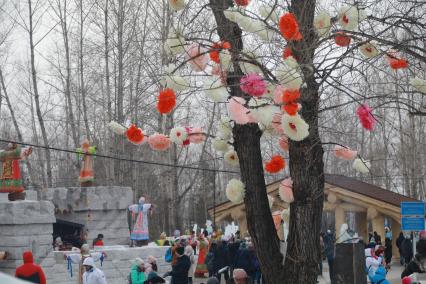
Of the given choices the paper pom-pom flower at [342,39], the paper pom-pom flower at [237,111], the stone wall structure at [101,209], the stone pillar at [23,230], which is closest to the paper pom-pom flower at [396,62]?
the paper pom-pom flower at [342,39]

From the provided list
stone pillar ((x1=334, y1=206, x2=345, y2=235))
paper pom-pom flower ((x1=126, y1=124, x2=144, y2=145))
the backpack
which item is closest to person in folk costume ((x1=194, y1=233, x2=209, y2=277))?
the backpack

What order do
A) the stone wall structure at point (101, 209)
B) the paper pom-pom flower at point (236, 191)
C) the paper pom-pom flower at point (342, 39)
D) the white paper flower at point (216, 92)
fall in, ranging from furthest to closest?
the stone wall structure at point (101, 209)
the paper pom-pom flower at point (236, 191)
the paper pom-pom flower at point (342, 39)
the white paper flower at point (216, 92)

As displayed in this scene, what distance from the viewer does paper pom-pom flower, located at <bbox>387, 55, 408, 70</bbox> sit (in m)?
8.94

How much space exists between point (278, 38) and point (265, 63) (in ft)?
1.02

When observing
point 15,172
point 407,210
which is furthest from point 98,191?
point 407,210

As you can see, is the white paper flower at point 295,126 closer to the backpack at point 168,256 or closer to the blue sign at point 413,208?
the blue sign at point 413,208

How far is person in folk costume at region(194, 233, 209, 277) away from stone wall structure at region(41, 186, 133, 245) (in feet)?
8.22

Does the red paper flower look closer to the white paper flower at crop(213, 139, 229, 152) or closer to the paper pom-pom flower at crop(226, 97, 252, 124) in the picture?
the paper pom-pom flower at crop(226, 97, 252, 124)

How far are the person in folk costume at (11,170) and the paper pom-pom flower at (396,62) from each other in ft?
48.9

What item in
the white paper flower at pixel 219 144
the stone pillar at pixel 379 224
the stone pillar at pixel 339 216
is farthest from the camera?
the stone pillar at pixel 379 224

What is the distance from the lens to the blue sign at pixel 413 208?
21656 millimetres

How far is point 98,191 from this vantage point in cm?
2725

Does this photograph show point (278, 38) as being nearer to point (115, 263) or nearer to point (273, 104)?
point (273, 104)

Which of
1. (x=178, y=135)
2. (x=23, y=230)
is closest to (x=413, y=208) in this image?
(x=23, y=230)
